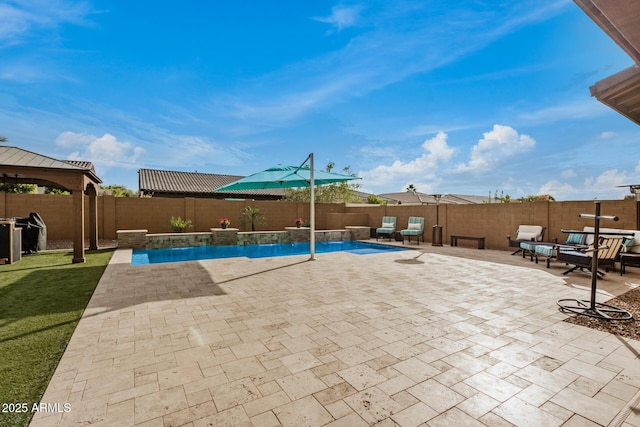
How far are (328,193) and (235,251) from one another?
13783 mm

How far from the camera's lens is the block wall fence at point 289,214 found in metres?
9.19

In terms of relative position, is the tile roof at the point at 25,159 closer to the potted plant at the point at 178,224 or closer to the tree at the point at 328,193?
the potted plant at the point at 178,224

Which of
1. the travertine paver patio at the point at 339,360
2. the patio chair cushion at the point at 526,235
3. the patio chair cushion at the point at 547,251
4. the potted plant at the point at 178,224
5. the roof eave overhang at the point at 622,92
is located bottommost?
the travertine paver patio at the point at 339,360

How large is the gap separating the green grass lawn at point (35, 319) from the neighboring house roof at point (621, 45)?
13.0 feet

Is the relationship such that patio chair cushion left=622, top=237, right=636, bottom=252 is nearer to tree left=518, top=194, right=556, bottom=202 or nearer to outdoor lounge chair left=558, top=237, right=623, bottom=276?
outdoor lounge chair left=558, top=237, right=623, bottom=276

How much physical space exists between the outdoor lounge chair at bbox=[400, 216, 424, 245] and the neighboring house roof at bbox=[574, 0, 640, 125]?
355 inches

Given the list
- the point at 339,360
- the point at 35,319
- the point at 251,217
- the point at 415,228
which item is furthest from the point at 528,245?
the point at 251,217

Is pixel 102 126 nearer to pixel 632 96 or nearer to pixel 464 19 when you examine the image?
pixel 464 19

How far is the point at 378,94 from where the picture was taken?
47.7 ft

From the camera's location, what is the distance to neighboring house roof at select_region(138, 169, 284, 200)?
62.7 feet

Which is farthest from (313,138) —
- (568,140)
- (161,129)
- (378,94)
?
(568,140)

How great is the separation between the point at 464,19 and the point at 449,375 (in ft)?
32.9

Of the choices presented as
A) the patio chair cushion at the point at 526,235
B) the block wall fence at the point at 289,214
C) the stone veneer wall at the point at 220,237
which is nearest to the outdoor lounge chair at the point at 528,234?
the patio chair cushion at the point at 526,235

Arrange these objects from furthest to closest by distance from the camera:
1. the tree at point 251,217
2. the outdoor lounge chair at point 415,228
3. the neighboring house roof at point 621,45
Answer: the tree at point 251,217 → the outdoor lounge chair at point 415,228 → the neighboring house roof at point 621,45
